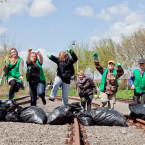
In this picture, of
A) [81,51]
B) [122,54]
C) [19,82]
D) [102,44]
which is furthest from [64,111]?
[81,51]

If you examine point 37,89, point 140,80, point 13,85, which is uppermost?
point 140,80

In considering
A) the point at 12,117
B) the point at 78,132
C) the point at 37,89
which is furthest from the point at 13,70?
the point at 78,132

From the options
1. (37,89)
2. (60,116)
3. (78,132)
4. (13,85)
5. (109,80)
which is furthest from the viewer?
(109,80)

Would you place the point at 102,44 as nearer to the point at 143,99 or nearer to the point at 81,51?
the point at 81,51

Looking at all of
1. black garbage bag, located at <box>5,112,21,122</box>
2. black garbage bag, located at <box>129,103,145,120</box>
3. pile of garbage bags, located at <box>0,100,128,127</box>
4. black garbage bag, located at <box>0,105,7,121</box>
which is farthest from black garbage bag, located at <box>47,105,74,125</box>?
black garbage bag, located at <box>129,103,145,120</box>

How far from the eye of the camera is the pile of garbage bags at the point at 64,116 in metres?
6.16

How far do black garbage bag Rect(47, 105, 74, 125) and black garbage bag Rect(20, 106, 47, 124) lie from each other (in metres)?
0.18

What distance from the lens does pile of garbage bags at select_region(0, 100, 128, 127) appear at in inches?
243

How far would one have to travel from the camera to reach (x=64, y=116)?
6234 millimetres

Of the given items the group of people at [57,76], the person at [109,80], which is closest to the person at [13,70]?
the group of people at [57,76]

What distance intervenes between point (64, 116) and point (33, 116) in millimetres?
739

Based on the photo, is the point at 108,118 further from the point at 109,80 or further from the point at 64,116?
the point at 109,80

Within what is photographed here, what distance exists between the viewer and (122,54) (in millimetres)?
36000

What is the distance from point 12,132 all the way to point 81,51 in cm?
4921
